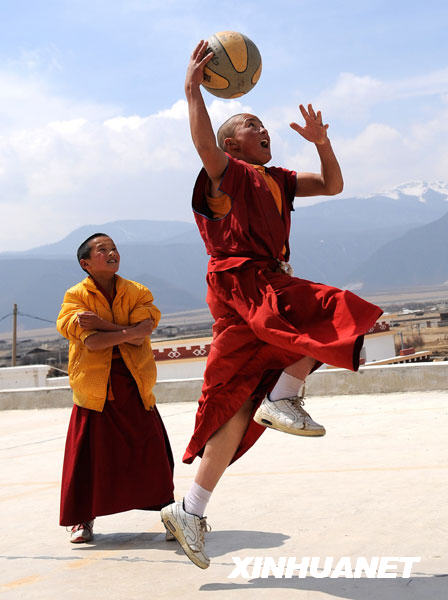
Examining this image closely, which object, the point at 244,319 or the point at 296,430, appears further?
the point at 244,319

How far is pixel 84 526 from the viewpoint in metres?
5.00

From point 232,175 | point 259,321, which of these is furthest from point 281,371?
point 232,175

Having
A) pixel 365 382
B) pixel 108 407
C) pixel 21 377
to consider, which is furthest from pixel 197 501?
pixel 21 377

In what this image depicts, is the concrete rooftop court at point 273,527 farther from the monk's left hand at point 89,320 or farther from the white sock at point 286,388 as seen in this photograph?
the monk's left hand at point 89,320

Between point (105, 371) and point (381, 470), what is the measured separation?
2326 mm

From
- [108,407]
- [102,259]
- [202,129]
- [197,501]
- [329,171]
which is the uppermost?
[202,129]

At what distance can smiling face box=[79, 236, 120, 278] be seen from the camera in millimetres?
5336

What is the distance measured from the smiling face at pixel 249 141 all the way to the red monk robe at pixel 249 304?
0.58 feet

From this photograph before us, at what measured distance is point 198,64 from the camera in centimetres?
387

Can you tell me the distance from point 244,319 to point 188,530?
1.01 metres

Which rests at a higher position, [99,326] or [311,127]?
[311,127]

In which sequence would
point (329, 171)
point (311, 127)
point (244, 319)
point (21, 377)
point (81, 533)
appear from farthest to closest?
point (21, 377)
point (81, 533)
point (329, 171)
point (311, 127)
point (244, 319)

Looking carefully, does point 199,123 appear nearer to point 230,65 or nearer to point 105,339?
point 230,65

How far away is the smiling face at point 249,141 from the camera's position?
4105 millimetres
